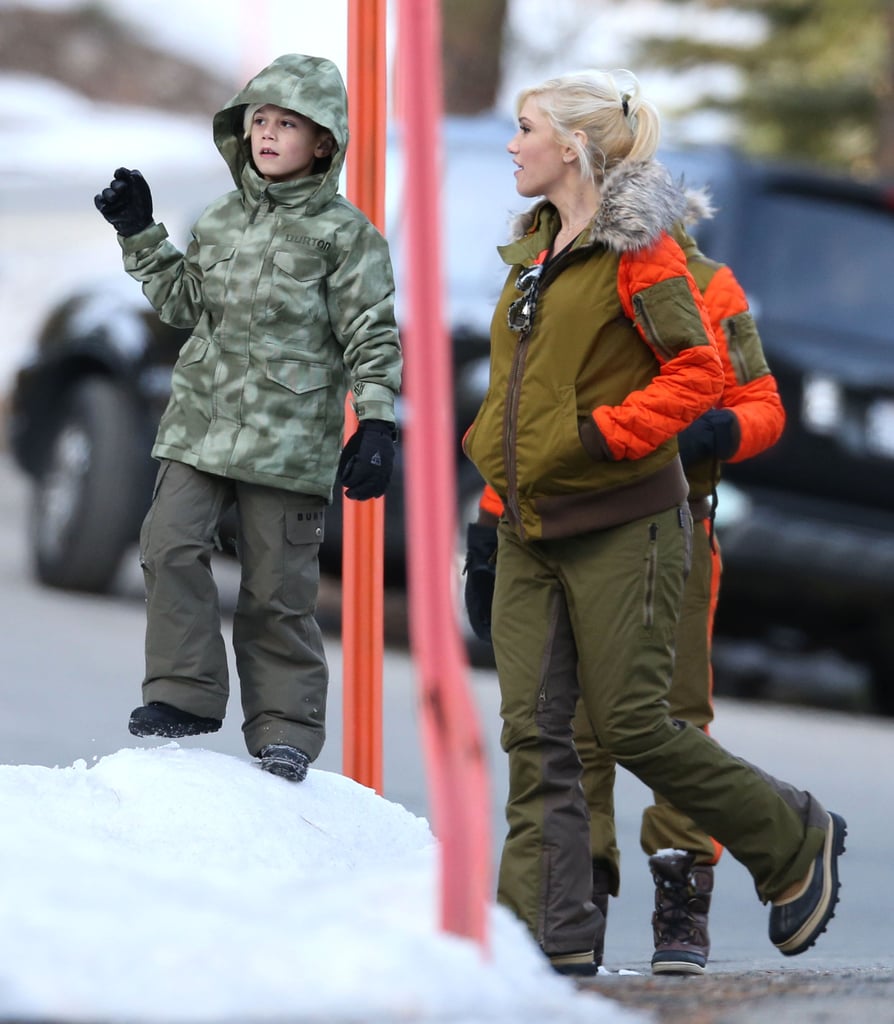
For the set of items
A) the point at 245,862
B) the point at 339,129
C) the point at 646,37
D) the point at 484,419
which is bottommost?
the point at 245,862

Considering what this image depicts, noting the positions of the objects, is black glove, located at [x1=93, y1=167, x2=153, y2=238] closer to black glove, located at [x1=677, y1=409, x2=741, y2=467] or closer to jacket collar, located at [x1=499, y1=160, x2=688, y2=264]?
jacket collar, located at [x1=499, y1=160, x2=688, y2=264]

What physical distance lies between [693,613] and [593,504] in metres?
0.63

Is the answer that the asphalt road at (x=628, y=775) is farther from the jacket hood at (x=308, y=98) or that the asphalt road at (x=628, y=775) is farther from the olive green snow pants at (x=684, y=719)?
the jacket hood at (x=308, y=98)

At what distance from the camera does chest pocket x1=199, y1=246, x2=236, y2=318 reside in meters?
3.93

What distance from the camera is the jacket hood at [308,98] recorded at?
12.7 feet

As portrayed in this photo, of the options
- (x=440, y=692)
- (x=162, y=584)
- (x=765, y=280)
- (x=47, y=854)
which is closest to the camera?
(x=440, y=692)

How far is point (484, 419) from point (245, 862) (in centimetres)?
90

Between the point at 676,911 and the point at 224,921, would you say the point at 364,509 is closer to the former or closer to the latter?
the point at 676,911

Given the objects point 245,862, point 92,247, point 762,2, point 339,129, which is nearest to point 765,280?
point 339,129

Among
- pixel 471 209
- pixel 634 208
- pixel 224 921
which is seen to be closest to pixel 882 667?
pixel 471 209

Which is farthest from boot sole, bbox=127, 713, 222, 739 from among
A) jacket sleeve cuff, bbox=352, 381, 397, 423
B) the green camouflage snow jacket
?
jacket sleeve cuff, bbox=352, 381, 397, 423

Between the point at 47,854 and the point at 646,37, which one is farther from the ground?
the point at 646,37

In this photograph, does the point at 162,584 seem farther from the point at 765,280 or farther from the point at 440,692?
the point at 765,280

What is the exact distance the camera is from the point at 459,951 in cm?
288
